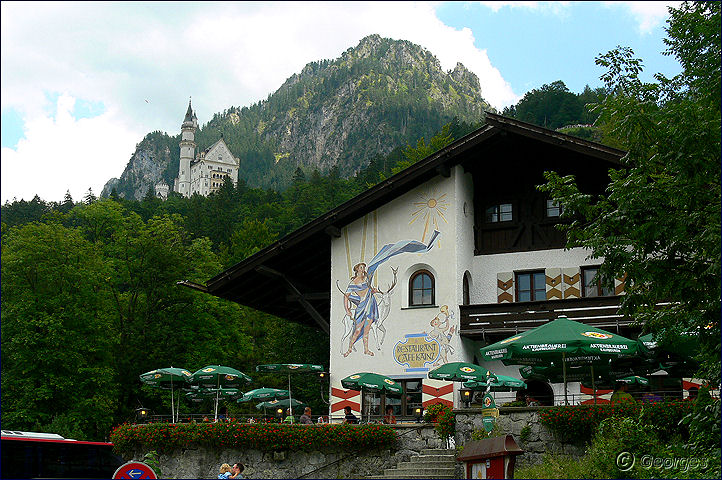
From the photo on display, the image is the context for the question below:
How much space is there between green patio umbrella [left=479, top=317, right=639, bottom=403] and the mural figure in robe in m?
8.88

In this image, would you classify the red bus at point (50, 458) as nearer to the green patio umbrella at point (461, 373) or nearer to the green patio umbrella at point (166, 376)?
the green patio umbrella at point (166, 376)

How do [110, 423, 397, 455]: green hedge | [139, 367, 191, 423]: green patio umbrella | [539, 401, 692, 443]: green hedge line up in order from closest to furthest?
[539, 401, 692, 443]: green hedge → [110, 423, 397, 455]: green hedge → [139, 367, 191, 423]: green patio umbrella

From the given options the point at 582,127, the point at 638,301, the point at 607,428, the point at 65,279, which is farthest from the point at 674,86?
the point at 582,127

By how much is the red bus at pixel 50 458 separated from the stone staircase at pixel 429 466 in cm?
623

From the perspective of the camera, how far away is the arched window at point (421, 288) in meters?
26.8

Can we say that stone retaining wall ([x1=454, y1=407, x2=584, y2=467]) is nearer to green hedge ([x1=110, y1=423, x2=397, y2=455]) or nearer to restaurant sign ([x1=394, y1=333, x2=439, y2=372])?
green hedge ([x1=110, y1=423, x2=397, y2=455])

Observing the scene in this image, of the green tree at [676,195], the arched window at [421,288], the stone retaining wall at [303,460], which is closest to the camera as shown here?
the green tree at [676,195]

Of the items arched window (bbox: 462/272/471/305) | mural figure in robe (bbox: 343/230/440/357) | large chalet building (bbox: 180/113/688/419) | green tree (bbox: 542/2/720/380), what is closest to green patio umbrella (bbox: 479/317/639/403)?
green tree (bbox: 542/2/720/380)

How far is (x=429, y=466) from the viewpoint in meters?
18.8

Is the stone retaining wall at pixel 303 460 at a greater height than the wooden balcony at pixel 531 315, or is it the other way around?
the wooden balcony at pixel 531 315

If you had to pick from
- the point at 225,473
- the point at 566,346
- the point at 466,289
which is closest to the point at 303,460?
the point at 225,473

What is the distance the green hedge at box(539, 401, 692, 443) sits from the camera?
625 inches

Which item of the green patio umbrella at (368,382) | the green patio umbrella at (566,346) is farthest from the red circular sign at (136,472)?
the green patio umbrella at (368,382)

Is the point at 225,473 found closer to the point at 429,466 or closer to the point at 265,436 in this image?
the point at 429,466
